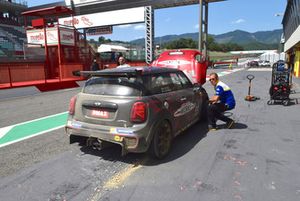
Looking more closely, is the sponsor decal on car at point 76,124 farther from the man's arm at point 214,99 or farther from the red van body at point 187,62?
the red van body at point 187,62

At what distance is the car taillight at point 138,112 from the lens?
3.95 m

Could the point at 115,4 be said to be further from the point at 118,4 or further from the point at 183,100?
the point at 183,100

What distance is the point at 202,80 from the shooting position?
11.3 metres

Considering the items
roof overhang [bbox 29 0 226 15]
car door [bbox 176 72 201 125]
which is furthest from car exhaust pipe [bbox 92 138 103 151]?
roof overhang [bbox 29 0 226 15]

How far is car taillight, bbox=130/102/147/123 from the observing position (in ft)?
13.0

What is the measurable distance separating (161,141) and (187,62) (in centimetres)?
721

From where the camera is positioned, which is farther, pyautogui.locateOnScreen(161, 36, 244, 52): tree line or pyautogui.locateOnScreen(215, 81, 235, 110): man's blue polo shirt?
pyautogui.locateOnScreen(161, 36, 244, 52): tree line

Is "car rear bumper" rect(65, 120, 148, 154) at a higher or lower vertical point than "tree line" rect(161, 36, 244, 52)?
lower

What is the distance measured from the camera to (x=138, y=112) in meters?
3.95

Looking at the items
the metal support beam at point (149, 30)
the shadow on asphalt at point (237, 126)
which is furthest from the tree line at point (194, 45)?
the shadow on asphalt at point (237, 126)

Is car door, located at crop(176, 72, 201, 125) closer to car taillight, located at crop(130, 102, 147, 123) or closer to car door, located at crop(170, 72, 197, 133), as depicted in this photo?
car door, located at crop(170, 72, 197, 133)

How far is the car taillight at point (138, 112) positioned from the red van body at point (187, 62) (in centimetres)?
696

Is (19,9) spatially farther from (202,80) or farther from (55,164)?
(55,164)

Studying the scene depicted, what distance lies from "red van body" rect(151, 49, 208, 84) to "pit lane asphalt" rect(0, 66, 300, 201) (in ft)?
16.5
